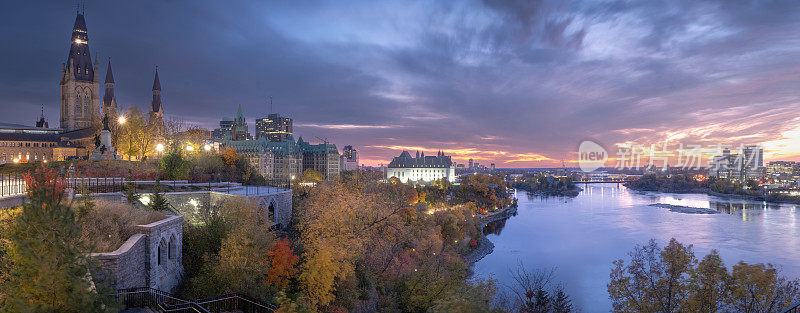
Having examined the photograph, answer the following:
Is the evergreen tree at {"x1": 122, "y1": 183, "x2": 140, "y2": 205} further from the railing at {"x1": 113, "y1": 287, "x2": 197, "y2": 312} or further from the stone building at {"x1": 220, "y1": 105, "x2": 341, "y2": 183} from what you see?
the stone building at {"x1": 220, "y1": 105, "x2": 341, "y2": 183}

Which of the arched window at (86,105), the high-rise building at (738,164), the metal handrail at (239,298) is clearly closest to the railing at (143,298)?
the metal handrail at (239,298)

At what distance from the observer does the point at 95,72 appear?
60906 mm

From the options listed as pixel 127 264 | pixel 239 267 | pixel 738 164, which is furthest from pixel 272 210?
pixel 738 164

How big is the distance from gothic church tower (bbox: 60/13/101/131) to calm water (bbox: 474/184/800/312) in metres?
64.8

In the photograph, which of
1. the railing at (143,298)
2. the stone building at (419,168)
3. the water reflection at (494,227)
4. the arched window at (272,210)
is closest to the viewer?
the railing at (143,298)

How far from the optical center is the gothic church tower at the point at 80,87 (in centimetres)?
5894

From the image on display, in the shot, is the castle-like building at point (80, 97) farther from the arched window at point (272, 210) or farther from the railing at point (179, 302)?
the railing at point (179, 302)

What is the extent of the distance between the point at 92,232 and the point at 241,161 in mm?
27123

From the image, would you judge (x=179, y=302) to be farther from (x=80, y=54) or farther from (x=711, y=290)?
(x=80, y=54)

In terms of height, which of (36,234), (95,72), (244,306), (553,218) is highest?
(95,72)

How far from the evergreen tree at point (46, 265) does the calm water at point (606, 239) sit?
31539mm

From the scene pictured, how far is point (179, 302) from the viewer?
1324cm

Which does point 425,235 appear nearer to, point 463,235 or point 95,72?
point 463,235

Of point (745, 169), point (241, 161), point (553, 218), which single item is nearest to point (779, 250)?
point (553, 218)
